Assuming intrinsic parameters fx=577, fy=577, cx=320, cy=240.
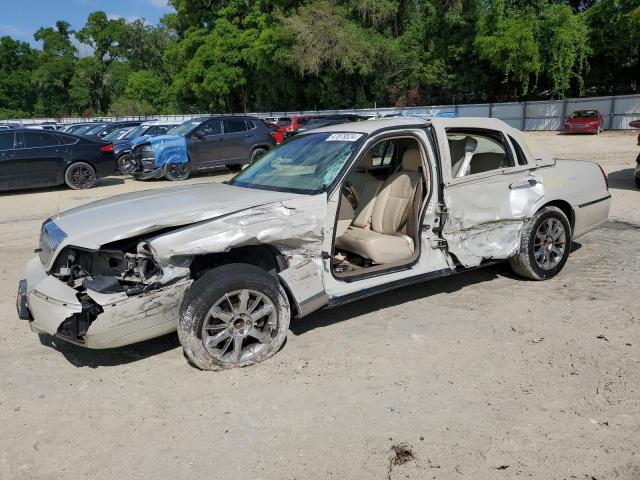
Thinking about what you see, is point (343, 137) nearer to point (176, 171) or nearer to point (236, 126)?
point (176, 171)

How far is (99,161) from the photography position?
14.9m

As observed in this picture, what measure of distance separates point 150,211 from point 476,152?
312 cm

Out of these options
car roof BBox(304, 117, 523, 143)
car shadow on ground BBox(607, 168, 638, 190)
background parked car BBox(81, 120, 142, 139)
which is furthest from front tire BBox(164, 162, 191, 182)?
car roof BBox(304, 117, 523, 143)

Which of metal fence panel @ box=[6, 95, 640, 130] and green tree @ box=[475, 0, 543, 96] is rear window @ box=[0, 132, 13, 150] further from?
green tree @ box=[475, 0, 543, 96]

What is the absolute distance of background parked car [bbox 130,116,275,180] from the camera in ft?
50.7

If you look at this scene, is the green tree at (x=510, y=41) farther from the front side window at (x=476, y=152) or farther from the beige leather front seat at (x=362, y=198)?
the beige leather front seat at (x=362, y=198)

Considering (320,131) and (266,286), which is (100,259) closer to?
(266,286)

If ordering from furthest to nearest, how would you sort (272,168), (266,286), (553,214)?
(553,214)
(272,168)
(266,286)

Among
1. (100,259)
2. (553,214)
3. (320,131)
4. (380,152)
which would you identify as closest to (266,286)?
(100,259)

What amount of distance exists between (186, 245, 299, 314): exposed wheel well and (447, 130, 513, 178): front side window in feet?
6.44

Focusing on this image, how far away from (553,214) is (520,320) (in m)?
1.39

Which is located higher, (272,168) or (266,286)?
(272,168)

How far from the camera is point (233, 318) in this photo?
12.8 feet

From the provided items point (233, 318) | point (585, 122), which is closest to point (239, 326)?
point (233, 318)
